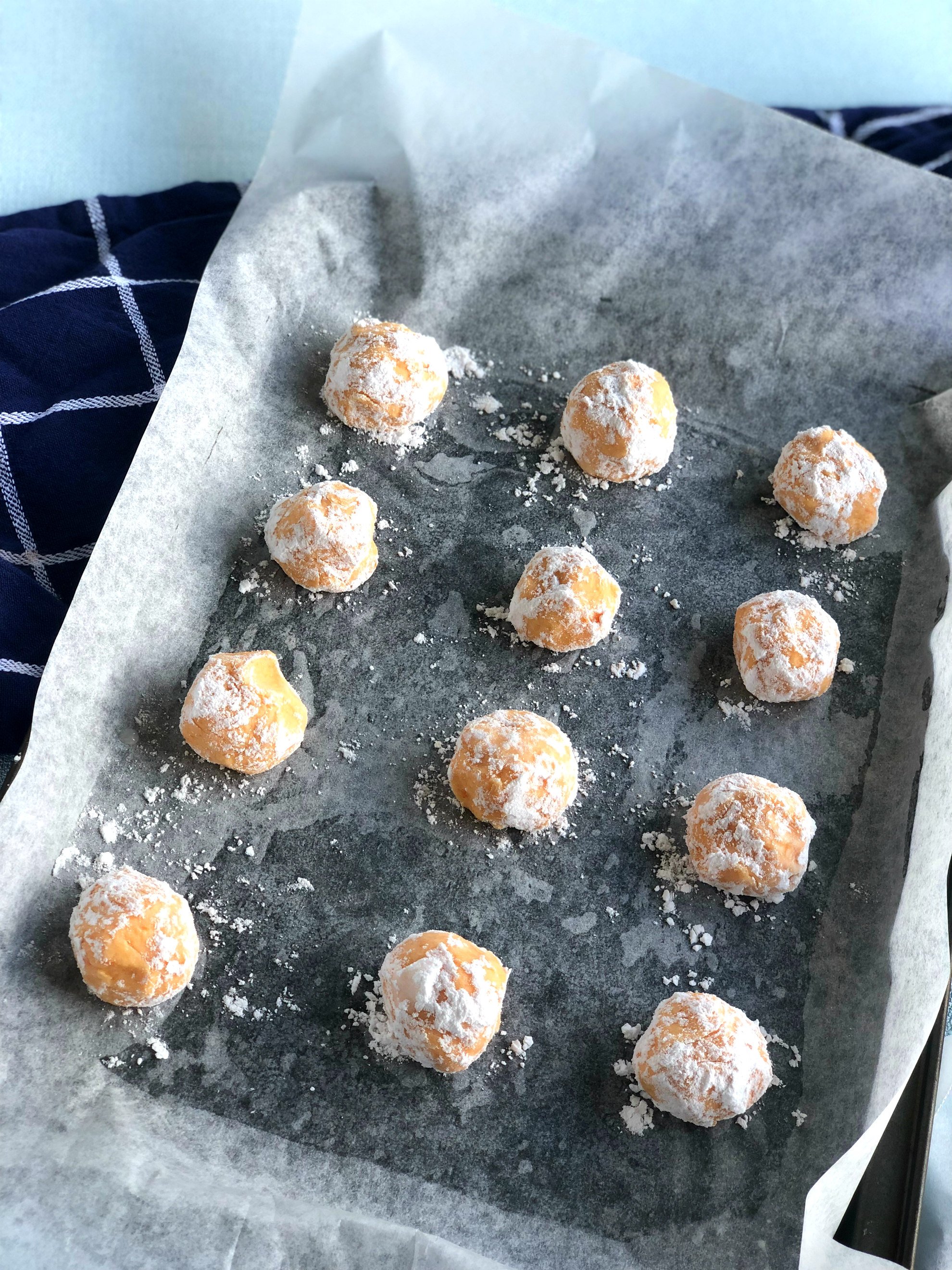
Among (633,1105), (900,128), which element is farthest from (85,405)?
(900,128)

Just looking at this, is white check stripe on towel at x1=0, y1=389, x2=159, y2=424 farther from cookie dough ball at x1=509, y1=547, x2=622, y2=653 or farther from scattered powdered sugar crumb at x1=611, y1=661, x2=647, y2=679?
scattered powdered sugar crumb at x1=611, y1=661, x2=647, y2=679

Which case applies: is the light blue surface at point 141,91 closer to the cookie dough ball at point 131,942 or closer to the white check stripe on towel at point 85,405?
the white check stripe on towel at point 85,405

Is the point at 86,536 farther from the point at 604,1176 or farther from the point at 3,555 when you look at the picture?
the point at 604,1176

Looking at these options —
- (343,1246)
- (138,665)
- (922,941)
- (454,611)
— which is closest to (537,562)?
(454,611)

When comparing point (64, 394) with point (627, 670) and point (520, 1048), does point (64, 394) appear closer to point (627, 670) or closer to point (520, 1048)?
point (627, 670)

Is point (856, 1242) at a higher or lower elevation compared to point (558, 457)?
lower

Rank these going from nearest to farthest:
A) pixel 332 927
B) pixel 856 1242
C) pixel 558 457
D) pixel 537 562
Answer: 1. pixel 856 1242
2. pixel 332 927
3. pixel 537 562
4. pixel 558 457
